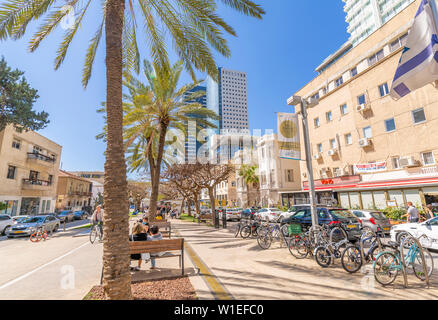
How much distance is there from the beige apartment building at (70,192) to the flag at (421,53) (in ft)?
173

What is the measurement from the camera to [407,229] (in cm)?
895

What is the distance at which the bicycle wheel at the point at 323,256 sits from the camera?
6.20 m

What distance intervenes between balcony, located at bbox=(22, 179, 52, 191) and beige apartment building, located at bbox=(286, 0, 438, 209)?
35.5 m

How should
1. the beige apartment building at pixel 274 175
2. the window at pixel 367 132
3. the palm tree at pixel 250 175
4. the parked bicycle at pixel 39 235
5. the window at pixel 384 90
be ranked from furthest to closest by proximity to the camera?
1. the palm tree at pixel 250 175
2. the beige apartment building at pixel 274 175
3. the window at pixel 367 132
4. the window at pixel 384 90
5. the parked bicycle at pixel 39 235

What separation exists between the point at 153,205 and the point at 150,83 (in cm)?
829

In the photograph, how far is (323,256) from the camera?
6305 millimetres

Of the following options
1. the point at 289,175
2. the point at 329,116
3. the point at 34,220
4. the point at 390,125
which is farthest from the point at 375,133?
the point at 34,220

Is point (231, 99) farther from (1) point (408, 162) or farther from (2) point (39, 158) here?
(1) point (408, 162)

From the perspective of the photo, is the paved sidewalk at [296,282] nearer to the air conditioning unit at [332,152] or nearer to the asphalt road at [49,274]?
the asphalt road at [49,274]

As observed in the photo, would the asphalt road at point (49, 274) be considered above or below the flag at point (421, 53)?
below

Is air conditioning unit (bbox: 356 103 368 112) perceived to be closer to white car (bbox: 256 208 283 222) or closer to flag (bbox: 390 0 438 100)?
white car (bbox: 256 208 283 222)

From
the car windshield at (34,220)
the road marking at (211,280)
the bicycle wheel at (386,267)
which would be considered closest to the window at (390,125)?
the bicycle wheel at (386,267)

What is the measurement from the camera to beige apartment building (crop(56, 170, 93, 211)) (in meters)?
44.3
